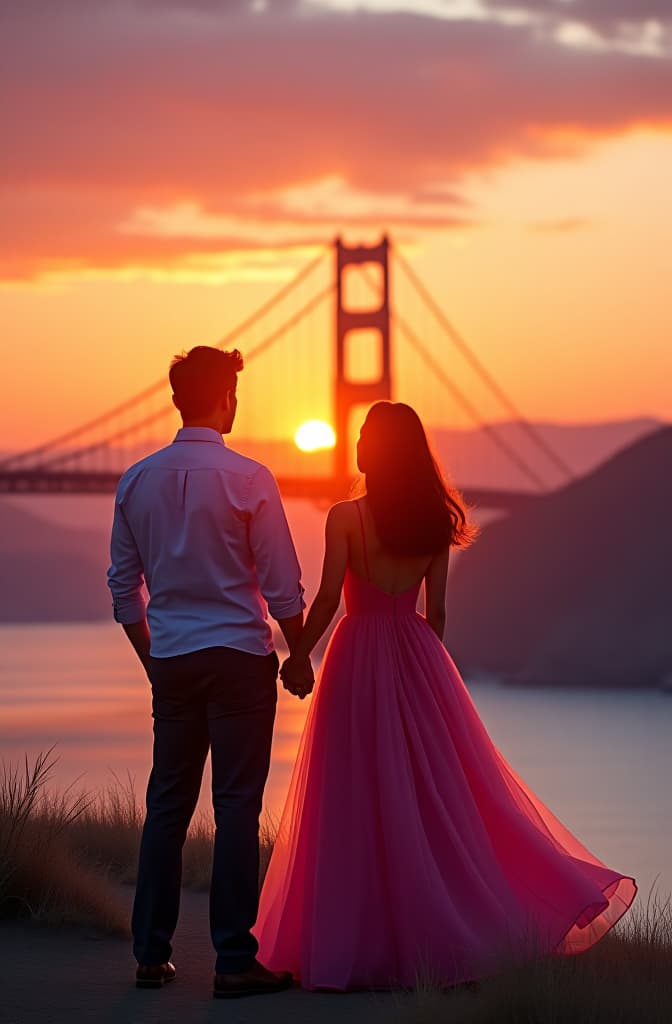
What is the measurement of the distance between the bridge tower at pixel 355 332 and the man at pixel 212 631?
36.6 metres

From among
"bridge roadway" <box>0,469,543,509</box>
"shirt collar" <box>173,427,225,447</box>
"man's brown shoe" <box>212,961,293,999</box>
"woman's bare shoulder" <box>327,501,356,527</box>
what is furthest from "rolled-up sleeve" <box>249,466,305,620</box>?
"bridge roadway" <box>0,469,543,509</box>

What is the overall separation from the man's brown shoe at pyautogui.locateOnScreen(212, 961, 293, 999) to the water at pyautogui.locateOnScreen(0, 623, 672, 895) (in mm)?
6178

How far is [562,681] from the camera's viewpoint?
5175cm

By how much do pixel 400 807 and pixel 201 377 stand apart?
97 cm

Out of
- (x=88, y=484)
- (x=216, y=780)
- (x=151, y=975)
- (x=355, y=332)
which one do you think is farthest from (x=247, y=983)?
(x=355, y=332)

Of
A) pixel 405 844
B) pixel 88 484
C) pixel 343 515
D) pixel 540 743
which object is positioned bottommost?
pixel 540 743

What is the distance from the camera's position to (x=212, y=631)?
3.36m

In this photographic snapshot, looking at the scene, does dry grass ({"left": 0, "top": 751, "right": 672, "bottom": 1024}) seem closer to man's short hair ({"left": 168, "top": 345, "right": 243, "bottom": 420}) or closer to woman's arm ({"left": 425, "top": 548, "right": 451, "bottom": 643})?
woman's arm ({"left": 425, "top": 548, "right": 451, "bottom": 643})

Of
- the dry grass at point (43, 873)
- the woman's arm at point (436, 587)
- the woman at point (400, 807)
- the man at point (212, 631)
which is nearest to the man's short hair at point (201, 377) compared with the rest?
the man at point (212, 631)

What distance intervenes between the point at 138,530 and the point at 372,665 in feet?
1.96

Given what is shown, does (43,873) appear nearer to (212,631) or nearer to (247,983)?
(247,983)

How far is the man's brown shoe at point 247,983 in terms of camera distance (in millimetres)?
3457

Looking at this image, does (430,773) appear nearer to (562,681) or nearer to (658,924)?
(658,924)

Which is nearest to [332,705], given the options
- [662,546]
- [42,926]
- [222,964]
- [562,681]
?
[222,964]
